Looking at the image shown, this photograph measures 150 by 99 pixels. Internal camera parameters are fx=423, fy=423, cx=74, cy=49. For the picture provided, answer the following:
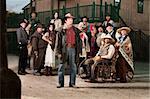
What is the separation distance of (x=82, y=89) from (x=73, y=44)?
1068mm

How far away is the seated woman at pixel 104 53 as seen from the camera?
10.6 meters

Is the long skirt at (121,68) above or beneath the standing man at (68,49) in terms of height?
beneath

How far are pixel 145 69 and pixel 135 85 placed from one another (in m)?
4.11

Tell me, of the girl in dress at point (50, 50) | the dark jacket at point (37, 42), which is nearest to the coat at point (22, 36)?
the dark jacket at point (37, 42)

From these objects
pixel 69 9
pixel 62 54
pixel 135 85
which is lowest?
pixel 135 85

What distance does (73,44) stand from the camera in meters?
9.78

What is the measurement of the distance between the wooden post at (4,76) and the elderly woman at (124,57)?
671 centimetres

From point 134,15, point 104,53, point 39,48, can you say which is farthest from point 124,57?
point 134,15

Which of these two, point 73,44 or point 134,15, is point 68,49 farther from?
point 134,15

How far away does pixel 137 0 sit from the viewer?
20.7m

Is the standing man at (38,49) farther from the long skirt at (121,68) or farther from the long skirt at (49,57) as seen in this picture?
the long skirt at (121,68)

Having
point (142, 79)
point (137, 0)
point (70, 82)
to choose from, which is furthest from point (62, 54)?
point (137, 0)

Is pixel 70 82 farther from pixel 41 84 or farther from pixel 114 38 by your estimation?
pixel 114 38

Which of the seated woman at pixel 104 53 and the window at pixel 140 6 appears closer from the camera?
the seated woman at pixel 104 53
